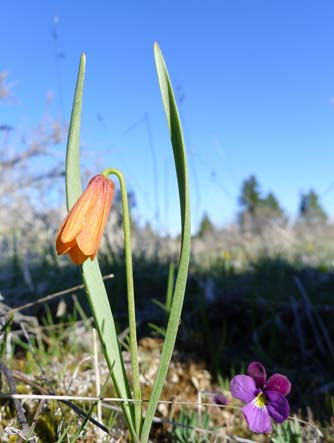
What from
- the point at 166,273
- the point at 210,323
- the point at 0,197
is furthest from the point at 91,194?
the point at 0,197

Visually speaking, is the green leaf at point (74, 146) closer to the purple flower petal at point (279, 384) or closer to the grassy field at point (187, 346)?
the grassy field at point (187, 346)

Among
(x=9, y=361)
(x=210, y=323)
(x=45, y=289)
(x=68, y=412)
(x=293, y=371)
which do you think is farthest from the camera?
(x=45, y=289)

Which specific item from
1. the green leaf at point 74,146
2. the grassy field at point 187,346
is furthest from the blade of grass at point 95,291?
the grassy field at point 187,346

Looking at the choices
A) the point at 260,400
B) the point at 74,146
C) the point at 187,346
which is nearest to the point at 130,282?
the point at 74,146

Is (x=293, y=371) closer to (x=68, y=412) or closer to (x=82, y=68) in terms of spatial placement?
(x=68, y=412)

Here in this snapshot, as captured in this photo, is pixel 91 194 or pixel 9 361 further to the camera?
pixel 9 361

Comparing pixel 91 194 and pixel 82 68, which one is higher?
pixel 82 68

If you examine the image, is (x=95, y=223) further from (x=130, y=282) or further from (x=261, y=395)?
(x=261, y=395)
